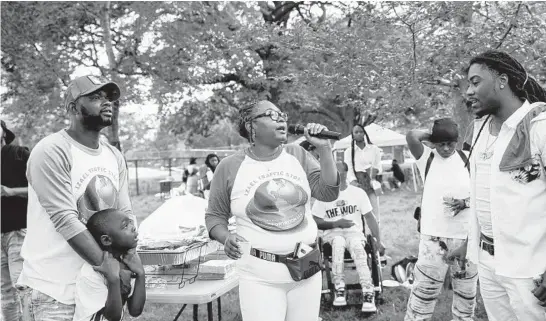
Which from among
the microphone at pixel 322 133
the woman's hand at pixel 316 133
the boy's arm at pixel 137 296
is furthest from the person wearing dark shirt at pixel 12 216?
the woman's hand at pixel 316 133

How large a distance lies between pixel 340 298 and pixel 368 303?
0.34m

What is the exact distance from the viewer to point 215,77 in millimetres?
10438

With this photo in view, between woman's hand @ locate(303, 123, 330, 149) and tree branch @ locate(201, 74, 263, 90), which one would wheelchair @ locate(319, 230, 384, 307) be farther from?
tree branch @ locate(201, 74, 263, 90)

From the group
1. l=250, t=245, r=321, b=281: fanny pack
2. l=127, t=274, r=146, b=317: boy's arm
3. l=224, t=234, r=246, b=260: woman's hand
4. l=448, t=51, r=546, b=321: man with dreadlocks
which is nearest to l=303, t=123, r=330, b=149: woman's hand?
l=250, t=245, r=321, b=281: fanny pack

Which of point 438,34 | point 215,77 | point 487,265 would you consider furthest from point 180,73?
point 487,265

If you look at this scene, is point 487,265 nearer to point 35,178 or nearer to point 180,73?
point 35,178

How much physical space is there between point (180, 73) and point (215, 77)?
0.87 m

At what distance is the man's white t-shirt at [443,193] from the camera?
4258 millimetres

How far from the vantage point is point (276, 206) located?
2861mm

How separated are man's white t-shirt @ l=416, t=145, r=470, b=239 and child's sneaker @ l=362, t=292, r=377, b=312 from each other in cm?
156

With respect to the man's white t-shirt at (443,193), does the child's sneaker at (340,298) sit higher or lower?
lower

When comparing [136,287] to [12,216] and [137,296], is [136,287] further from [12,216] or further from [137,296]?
[12,216]

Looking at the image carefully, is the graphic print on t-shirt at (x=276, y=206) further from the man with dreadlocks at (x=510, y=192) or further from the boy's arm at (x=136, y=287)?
the man with dreadlocks at (x=510, y=192)

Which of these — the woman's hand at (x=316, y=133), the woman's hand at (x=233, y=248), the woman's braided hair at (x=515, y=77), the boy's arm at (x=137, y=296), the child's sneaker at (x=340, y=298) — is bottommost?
the child's sneaker at (x=340, y=298)
